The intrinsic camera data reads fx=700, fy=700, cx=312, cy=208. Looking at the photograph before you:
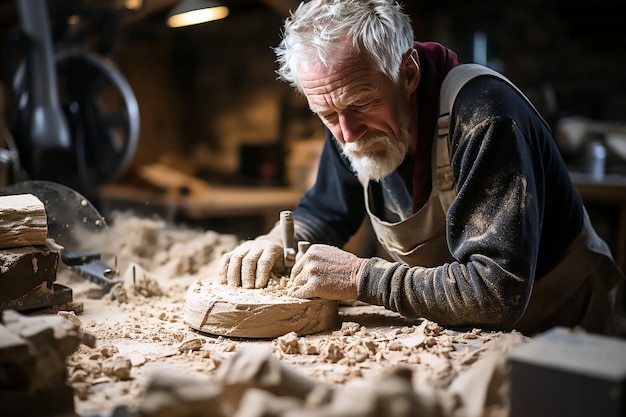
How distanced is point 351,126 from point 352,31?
348 mm

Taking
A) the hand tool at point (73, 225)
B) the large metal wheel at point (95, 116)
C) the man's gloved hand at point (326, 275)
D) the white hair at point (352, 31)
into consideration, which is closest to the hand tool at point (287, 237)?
the man's gloved hand at point (326, 275)

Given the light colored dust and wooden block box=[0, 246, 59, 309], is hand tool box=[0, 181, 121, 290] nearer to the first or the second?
the light colored dust

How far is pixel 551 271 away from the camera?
2885 millimetres

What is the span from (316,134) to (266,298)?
645cm

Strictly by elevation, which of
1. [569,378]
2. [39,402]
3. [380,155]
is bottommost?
[39,402]

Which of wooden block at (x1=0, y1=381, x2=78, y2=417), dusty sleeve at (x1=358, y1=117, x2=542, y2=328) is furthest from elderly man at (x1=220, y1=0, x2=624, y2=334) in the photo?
wooden block at (x1=0, y1=381, x2=78, y2=417)

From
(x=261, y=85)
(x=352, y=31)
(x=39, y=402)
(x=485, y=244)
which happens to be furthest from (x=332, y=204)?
(x=261, y=85)

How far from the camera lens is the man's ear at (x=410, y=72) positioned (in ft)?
8.77

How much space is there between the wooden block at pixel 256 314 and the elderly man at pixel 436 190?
2.6 inches

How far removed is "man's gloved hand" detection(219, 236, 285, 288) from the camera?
2.62 metres

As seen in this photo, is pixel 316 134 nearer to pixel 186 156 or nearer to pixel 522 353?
pixel 186 156

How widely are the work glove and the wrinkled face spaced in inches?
19.7

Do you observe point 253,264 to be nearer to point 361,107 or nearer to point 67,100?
point 361,107

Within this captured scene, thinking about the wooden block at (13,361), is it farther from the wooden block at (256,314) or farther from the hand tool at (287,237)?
the hand tool at (287,237)
